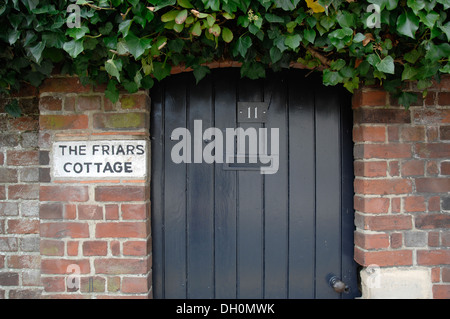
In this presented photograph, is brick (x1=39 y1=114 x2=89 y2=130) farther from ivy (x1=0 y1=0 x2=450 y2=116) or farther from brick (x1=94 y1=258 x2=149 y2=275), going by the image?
brick (x1=94 y1=258 x2=149 y2=275)

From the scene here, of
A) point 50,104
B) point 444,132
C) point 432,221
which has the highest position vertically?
point 50,104

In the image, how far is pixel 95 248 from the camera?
1.60 metres

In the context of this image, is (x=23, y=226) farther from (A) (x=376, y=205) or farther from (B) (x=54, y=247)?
(A) (x=376, y=205)

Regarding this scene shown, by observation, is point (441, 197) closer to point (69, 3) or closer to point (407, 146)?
point (407, 146)

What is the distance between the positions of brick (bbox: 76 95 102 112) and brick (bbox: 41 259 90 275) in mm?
773

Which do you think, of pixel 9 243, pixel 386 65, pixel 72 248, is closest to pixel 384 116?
pixel 386 65

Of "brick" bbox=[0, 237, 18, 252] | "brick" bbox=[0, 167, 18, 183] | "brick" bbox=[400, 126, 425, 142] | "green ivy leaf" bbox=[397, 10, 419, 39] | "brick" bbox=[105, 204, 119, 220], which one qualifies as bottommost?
"brick" bbox=[0, 237, 18, 252]

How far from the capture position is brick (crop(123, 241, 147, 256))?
63.0 inches

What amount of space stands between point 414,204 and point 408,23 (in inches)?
36.0

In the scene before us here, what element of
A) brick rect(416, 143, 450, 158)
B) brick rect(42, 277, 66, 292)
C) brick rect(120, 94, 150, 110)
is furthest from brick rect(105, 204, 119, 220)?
brick rect(416, 143, 450, 158)

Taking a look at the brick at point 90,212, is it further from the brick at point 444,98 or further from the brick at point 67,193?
the brick at point 444,98

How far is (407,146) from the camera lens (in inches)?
65.4

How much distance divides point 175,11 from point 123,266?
123 cm

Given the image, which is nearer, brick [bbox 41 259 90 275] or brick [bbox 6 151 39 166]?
brick [bbox 41 259 90 275]
